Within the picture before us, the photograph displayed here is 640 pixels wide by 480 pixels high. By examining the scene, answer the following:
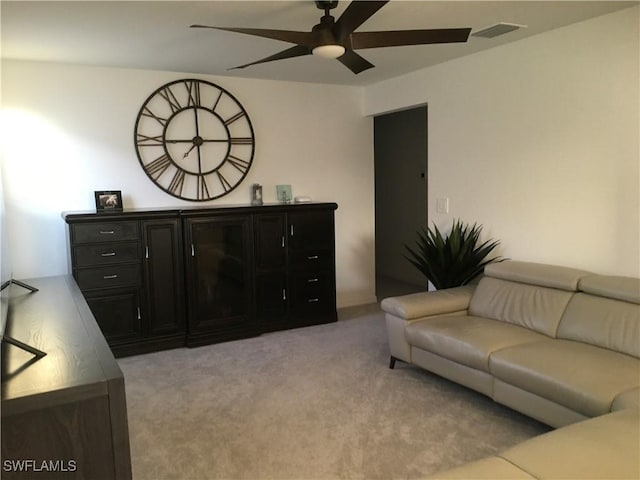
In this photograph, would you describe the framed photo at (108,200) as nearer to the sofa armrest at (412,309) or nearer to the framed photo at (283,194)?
the framed photo at (283,194)

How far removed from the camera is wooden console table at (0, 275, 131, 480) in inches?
47.5

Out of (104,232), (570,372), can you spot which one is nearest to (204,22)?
(104,232)

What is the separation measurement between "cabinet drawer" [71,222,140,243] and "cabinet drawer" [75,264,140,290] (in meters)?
0.23

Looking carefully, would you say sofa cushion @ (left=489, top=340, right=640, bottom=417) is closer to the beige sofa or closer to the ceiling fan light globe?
the beige sofa

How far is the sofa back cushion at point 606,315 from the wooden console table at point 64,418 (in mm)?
2569

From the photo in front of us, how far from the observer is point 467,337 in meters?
3.09

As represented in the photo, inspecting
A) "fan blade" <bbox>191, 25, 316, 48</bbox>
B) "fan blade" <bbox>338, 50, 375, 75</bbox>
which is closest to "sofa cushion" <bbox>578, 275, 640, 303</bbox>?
"fan blade" <bbox>338, 50, 375, 75</bbox>

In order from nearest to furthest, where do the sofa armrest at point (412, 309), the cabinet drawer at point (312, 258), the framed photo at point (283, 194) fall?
the sofa armrest at point (412, 309) < the cabinet drawer at point (312, 258) < the framed photo at point (283, 194)

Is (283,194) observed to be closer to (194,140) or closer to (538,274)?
(194,140)

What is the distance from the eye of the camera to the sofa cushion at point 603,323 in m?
2.73

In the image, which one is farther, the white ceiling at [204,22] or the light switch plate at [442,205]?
the light switch plate at [442,205]

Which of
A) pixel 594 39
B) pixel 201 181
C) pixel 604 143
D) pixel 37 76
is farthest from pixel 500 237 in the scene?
pixel 37 76

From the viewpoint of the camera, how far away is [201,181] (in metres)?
4.77

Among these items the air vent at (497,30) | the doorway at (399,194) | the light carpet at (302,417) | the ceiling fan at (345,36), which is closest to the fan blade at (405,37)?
the ceiling fan at (345,36)
